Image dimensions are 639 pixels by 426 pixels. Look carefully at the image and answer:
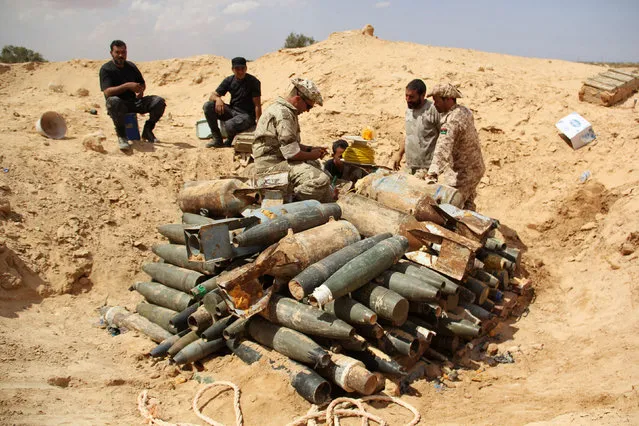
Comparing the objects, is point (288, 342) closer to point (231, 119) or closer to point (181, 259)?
point (181, 259)

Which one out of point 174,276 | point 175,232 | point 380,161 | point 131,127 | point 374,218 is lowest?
point 174,276

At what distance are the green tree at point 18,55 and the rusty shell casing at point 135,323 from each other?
2496 centimetres

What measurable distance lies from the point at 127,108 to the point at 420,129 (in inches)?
199

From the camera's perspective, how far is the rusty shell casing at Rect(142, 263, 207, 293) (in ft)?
16.2

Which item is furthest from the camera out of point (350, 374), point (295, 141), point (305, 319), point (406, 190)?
point (295, 141)

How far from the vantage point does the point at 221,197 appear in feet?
18.4

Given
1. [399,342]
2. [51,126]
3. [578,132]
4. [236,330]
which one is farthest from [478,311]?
[51,126]

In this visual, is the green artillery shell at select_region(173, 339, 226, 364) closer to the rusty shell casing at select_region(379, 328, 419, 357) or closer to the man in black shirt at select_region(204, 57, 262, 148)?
the rusty shell casing at select_region(379, 328, 419, 357)

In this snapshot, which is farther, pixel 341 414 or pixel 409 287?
pixel 409 287

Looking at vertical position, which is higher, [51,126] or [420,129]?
[51,126]

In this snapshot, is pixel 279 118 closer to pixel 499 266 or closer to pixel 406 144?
pixel 406 144

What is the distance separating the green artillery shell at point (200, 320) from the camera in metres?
4.43

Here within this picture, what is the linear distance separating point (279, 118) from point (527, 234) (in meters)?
4.18

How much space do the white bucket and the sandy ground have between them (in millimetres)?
234
